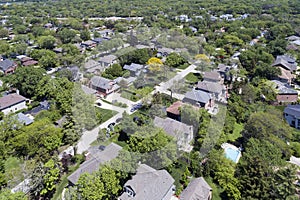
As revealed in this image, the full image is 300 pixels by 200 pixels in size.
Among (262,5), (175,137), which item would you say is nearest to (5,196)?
(175,137)

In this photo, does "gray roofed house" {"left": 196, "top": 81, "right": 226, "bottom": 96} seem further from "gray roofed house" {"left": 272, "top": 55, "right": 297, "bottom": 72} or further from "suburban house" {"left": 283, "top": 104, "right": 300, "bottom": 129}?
"gray roofed house" {"left": 272, "top": 55, "right": 297, "bottom": 72}

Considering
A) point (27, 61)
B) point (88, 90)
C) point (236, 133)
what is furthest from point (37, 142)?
point (27, 61)

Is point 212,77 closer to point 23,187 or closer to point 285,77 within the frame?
point 285,77

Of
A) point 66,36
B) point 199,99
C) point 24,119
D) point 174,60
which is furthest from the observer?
point 66,36

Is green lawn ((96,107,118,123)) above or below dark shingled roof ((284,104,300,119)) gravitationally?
below

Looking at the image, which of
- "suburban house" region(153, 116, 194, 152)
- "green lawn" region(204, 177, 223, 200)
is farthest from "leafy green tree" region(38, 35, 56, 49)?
"green lawn" region(204, 177, 223, 200)

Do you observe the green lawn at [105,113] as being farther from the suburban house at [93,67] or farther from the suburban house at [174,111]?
the suburban house at [93,67]
